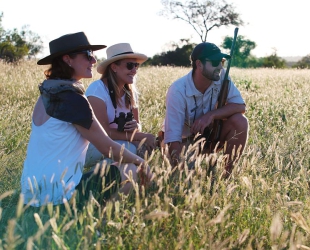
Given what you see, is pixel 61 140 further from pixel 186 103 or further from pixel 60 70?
pixel 186 103

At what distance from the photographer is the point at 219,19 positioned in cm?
5181

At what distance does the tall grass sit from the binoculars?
1.29 feet

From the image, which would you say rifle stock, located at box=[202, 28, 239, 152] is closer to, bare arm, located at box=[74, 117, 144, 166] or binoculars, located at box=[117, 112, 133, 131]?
binoculars, located at box=[117, 112, 133, 131]

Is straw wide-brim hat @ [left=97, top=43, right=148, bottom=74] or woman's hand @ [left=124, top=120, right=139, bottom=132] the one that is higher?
straw wide-brim hat @ [left=97, top=43, right=148, bottom=74]

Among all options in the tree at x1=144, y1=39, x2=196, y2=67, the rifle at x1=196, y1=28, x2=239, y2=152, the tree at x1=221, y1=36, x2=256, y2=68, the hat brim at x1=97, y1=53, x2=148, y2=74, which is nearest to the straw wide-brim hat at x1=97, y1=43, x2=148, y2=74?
the hat brim at x1=97, y1=53, x2=148, y2=74

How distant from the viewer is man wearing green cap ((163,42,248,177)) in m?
4.09

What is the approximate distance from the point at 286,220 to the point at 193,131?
1710mm

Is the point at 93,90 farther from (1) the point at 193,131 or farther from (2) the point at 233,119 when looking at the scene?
(2) the point at 233,119

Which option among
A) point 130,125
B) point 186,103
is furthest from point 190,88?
point 130,125

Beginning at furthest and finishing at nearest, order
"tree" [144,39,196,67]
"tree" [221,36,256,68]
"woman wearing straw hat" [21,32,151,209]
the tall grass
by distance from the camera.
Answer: "tree" [221,36,256,68] → "tree" [144,39,196,67] → "woman wearing straw hat" [21,32,151,209] → the tall grass

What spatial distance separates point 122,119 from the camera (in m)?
4.17

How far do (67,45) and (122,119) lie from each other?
120cm

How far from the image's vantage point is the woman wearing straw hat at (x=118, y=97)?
13.2 feet

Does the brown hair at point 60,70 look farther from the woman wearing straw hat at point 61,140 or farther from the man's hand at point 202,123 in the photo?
the man's hand at point 202,123
